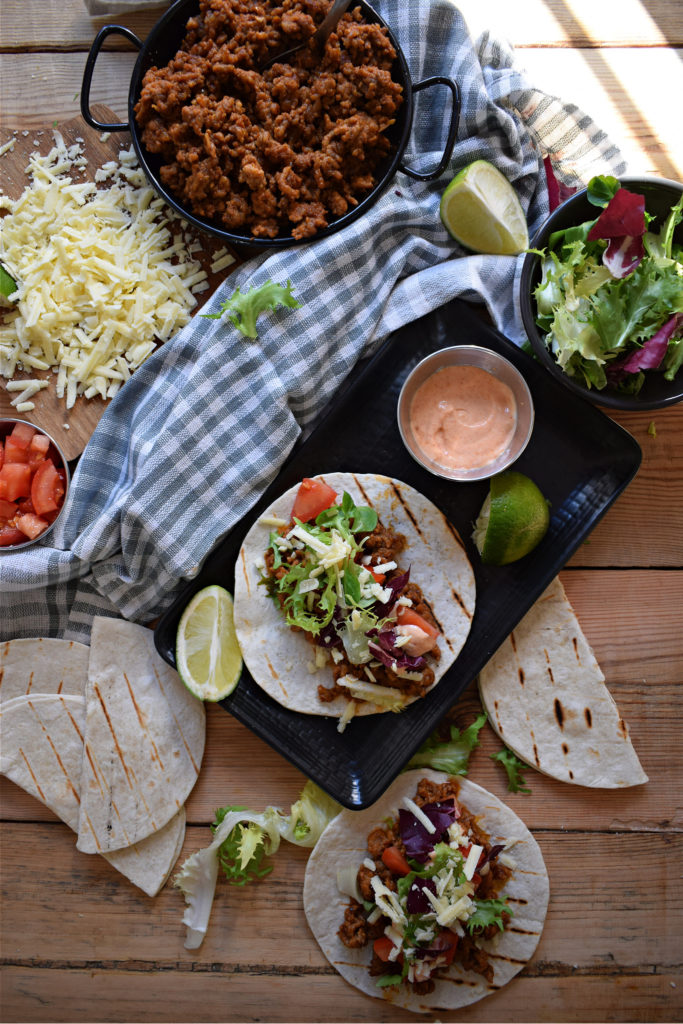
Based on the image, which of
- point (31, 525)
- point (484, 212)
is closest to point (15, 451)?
point (31, 525)

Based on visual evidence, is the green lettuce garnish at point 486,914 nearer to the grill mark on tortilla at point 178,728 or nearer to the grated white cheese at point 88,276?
the grill mark on tortilla at point 178,728

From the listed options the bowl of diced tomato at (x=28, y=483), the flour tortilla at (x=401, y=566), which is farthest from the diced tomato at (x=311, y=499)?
the bowl of diced tomato at (x=28, y=483)

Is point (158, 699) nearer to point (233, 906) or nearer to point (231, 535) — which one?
point (231, 535)

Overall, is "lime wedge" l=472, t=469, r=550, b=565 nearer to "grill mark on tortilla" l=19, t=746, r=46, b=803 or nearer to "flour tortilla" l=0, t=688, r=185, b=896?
"flour tortilla" l=0, t=688, r=185, b=896

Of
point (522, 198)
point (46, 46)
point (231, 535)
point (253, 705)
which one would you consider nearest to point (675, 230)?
point (522, 198)

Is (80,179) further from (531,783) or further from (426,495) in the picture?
(531,783)

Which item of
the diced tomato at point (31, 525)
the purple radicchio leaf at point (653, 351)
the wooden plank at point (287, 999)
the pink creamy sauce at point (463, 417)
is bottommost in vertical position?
the wooden plank at point (287, 999)

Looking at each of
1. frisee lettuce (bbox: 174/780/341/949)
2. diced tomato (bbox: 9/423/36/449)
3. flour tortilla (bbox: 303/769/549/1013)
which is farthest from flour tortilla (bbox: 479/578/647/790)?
diced tomato (bbox: 9/423/36/449)
